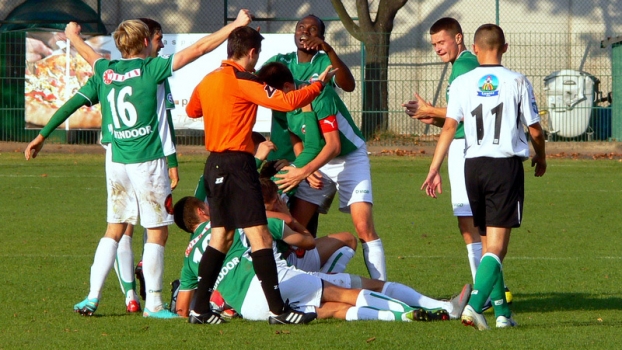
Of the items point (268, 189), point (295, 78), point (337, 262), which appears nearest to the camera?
point (268, 189)

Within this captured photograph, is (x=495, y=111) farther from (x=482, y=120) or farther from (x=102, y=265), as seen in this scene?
(x=102, y=265)

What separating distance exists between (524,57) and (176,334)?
1950 cm

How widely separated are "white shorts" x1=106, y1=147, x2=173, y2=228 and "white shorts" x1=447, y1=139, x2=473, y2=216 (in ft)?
6.75

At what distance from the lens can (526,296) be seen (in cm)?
767

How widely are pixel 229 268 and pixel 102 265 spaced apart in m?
0.87

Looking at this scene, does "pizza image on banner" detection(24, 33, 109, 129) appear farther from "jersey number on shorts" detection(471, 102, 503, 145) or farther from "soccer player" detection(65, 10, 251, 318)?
"jersey number on shorts" detection(471, 102, 503, 145)

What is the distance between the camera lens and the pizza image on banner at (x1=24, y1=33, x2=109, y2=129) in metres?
23.0

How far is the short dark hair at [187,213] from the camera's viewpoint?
7.04 meters

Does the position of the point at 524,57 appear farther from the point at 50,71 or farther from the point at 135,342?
the point at 135,342

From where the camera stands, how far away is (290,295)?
6543 millimetres

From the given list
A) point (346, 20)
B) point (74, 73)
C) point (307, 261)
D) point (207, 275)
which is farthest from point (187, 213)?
point (346, 20)

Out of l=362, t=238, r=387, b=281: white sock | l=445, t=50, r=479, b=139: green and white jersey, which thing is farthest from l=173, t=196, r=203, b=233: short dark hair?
l=445, t=50, r=479, b=139: green and white jersey

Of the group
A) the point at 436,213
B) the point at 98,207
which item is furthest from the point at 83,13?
the point at 436,213

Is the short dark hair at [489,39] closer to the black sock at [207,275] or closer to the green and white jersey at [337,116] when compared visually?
the green and white jersey at [337,116]
